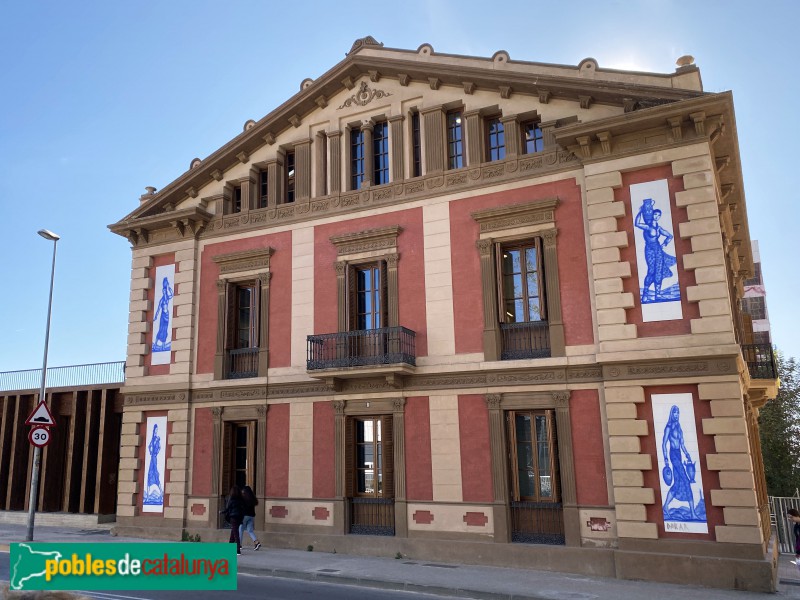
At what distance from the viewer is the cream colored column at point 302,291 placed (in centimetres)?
1888

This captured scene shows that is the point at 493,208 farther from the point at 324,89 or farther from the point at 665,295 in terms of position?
the point at 324,89

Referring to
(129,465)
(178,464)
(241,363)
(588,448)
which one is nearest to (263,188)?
(241,363)

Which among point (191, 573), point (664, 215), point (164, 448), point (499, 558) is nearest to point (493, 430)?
point (499, 558)

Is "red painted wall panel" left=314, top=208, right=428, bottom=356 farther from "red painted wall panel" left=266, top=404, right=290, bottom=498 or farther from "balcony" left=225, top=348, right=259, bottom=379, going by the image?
"red painted wall panel" left=266, top=404, right=290, bottom=498

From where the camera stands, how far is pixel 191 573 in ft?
32.9

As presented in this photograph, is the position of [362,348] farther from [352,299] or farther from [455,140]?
[455,140]

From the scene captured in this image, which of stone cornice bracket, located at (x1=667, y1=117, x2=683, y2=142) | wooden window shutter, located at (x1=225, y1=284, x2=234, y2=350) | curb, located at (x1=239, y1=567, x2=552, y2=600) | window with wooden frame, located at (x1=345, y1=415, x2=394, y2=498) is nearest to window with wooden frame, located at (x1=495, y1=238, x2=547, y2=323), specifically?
stone cornice bracket, located at (x1=667, y1=117, x2=683, y2=142)

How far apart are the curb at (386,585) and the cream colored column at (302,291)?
579 cm

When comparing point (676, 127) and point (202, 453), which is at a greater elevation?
point (676, 127)

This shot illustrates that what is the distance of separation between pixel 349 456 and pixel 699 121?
11.8 metres

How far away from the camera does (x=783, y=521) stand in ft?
64.6

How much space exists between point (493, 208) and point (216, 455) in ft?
35.0

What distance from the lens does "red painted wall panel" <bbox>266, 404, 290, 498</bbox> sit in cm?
1839

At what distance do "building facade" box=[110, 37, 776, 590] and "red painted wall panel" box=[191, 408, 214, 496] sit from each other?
0.09 metres
